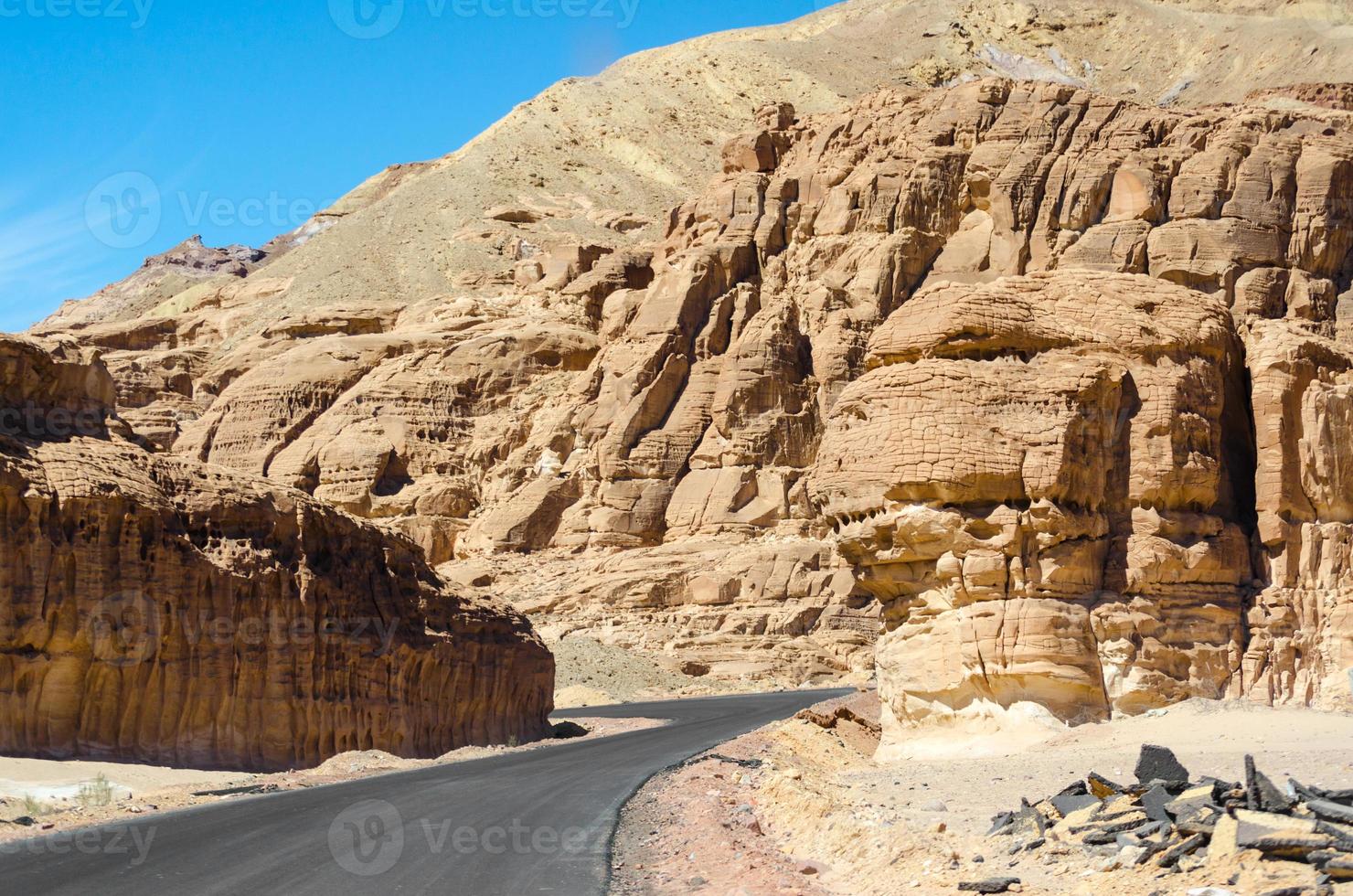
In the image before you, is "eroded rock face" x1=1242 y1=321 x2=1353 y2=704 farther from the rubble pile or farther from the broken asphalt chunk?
the rubble pile

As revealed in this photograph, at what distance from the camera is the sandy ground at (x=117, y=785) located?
57.0ft

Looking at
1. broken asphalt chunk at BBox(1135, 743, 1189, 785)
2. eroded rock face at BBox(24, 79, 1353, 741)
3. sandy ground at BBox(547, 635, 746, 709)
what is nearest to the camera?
broken asphalt chunk at BBox(1135, 743, 1189, 785)

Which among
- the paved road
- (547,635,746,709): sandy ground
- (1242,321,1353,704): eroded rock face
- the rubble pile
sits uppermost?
(1242,321,1353,704): eroded rock face

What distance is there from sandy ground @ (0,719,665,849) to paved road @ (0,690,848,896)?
811 millimetres

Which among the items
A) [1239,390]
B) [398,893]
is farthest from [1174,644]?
[398,893]

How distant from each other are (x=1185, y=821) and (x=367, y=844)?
7.78 m

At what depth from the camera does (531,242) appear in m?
107

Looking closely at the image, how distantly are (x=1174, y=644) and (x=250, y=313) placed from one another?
8835cm

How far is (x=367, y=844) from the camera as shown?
1475 centimetres

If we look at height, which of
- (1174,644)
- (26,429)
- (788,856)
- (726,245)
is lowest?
(788,856)

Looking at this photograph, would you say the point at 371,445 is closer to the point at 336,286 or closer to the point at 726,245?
the point at 726,245

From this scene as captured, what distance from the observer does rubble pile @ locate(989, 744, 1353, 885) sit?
388 inches

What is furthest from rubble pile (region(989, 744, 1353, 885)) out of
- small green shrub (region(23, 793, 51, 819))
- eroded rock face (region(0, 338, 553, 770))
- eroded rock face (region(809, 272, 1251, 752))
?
eroded rock face (region(0, 338, 553, 770))

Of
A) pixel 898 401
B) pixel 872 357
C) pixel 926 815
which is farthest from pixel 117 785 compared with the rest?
pixel 872 357
